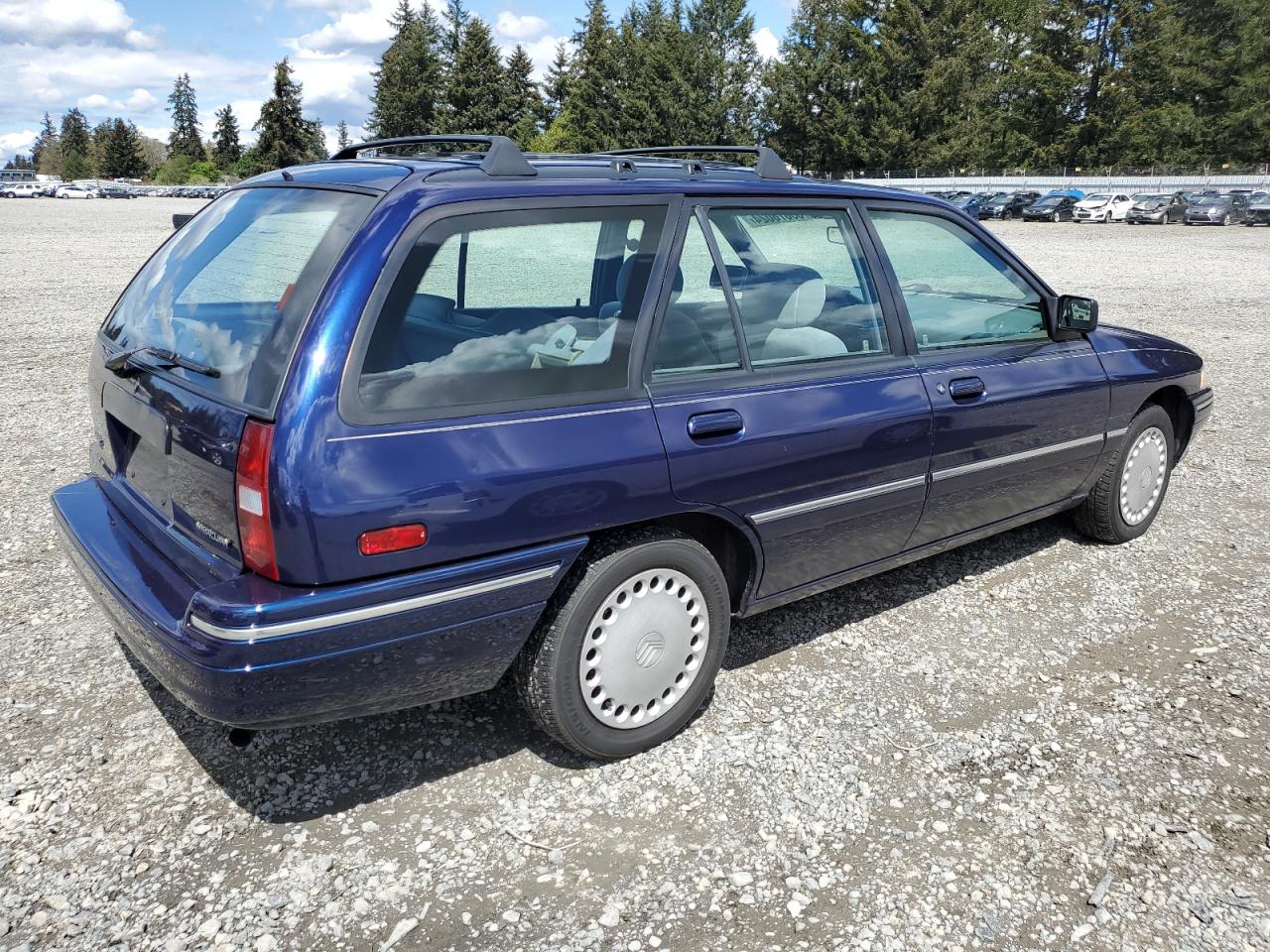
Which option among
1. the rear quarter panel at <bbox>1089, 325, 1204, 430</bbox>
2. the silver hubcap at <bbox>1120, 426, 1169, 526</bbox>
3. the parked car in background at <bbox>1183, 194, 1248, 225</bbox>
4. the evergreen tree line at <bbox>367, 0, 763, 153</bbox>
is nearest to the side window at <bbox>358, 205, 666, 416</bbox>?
the rear quarter panel at <bbox>1089, 325, 1204, 430</bbox>

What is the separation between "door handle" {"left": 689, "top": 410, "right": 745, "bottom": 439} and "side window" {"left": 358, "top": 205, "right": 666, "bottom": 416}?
0.88 ft

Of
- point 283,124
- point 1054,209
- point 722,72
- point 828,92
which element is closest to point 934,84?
point 828,92

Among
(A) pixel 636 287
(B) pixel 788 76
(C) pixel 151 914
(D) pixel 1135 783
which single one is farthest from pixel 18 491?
(B) pixel 788 76

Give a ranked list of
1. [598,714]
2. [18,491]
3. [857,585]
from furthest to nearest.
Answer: [18,491] → [857,585] → [598,714]

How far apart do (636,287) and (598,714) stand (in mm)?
1318

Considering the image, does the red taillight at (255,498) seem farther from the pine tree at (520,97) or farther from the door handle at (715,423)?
the pine tree at (520,97)

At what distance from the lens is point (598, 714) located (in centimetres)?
310

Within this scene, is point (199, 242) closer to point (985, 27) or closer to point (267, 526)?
point (267, 526)

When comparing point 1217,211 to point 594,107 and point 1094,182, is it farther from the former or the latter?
point 594,107

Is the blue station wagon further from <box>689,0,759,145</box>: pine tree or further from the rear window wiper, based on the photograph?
<box>689,0,759,145</box>: pine tree

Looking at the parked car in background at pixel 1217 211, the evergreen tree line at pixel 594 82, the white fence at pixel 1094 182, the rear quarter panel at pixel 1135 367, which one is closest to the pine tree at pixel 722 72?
the evergreen tree line at pixel 594 82

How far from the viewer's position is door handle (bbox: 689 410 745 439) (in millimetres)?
3080

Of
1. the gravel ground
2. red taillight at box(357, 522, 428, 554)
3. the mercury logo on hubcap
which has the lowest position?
the gravel ground

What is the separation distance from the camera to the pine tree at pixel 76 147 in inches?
4628
